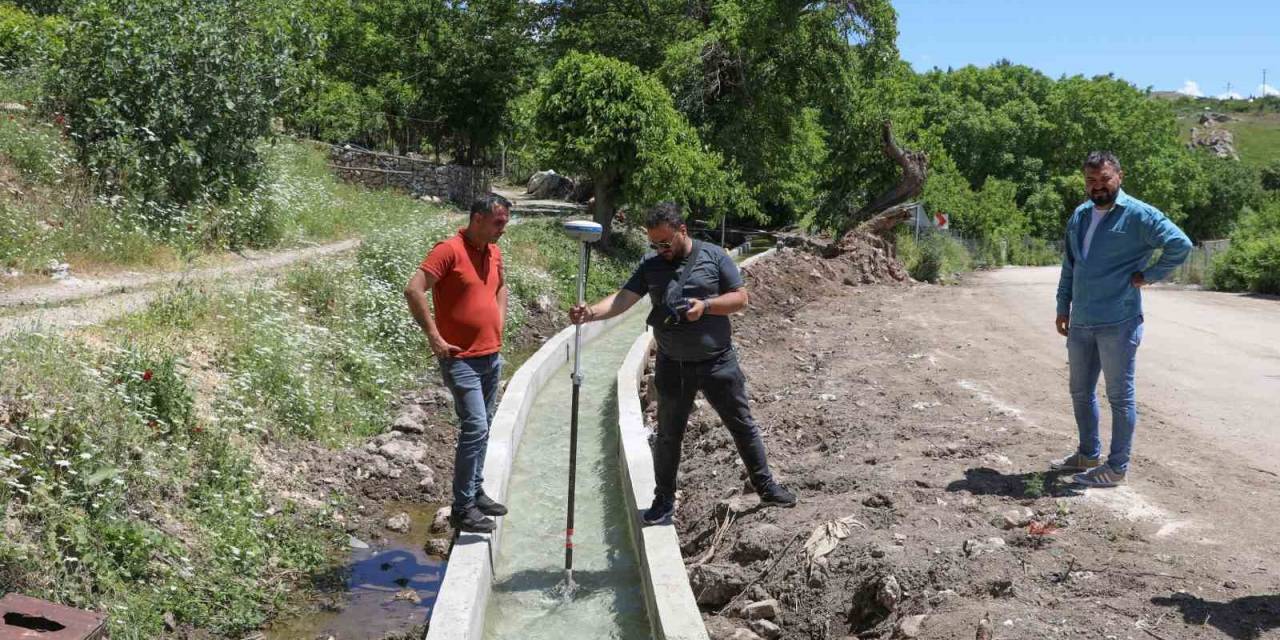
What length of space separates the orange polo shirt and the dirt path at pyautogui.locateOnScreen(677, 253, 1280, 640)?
78.8 inches

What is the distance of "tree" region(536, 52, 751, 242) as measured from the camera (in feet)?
74.9

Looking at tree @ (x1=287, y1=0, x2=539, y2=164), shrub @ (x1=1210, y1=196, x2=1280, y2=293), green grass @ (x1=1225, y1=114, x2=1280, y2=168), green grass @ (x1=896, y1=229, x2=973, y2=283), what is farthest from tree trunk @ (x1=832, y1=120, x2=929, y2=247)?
green grass @ (x1=1225, y1=114, x2=1280, y2=168)

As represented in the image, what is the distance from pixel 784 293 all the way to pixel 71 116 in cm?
1204

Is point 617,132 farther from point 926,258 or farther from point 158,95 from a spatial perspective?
point 158,95

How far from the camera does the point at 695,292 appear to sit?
238 inches

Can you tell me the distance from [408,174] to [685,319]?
25488mm

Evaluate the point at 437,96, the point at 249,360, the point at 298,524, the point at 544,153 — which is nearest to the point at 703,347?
the point at 298,524

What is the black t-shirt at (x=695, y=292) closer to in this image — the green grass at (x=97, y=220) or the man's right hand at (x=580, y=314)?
the man's right hand at (x=580, y=314)

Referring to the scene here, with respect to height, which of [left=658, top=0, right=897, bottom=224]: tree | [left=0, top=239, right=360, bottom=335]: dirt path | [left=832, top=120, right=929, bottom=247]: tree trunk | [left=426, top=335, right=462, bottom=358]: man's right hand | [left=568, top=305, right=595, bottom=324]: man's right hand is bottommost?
[left=0, top=239, right=360, bottom=335]: dirt path

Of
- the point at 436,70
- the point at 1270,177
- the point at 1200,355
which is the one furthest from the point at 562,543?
the point at 1270,177

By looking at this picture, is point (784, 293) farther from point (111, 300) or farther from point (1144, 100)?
point (1144, 100)

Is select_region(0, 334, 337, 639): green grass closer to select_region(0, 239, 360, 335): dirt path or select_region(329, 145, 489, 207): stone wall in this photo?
select_region(0, 239, 360, 335): dirt path

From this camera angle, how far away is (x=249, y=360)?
8.63 meters

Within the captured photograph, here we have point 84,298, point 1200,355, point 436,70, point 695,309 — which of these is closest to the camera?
point 695,309
